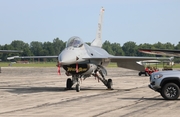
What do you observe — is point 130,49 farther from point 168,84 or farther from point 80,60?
point 168,84

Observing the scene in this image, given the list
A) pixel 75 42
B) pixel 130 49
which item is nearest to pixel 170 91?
pixel 75 42

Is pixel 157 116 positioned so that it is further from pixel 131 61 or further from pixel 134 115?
pixel 131 61

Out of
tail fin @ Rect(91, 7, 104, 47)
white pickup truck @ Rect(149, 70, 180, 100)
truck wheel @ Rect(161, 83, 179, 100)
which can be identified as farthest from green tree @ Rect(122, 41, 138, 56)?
truck wheel @ Rect(161, 83, 179, 100)

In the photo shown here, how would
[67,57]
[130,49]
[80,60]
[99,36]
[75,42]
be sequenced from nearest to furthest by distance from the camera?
1. [67,57]
2. [80,60]
3. [75,42]
4. [99,36]
5. [130,49]

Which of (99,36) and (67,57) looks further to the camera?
(99,36)

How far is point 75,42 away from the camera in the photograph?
26906 millimetres

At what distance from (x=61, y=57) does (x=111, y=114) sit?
10.3 meters

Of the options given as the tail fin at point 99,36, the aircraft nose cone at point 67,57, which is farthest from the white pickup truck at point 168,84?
the tail fin at point 99,36

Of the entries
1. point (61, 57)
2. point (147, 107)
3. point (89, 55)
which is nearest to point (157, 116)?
point (147, 107)

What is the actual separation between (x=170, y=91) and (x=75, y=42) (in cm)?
792

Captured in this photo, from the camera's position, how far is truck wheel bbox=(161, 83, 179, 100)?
20578 millimetres

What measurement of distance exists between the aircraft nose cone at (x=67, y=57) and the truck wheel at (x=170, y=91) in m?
6.14

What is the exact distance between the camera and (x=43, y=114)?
15273mm

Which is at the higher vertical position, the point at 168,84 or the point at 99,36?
the point at 99,36
